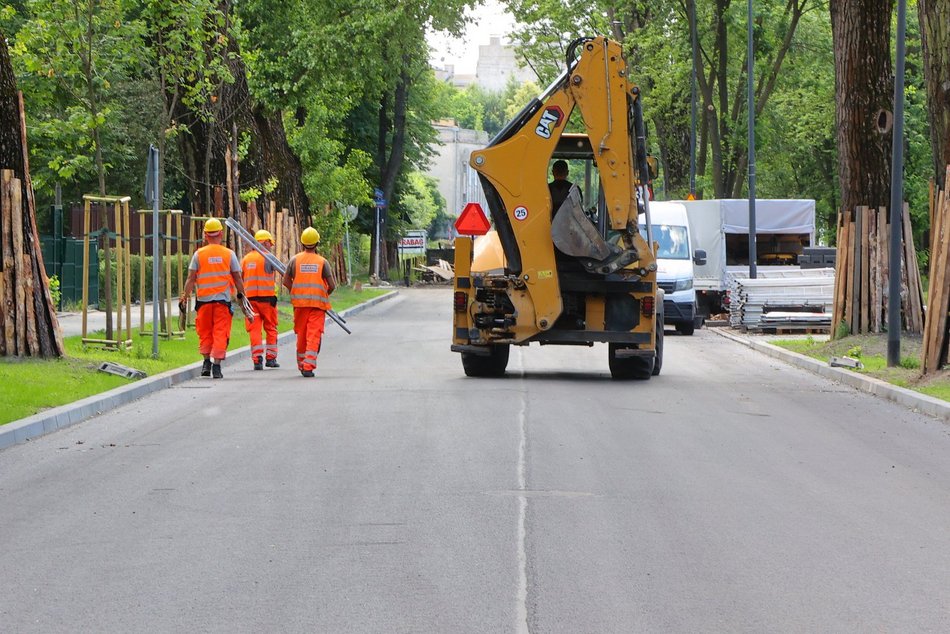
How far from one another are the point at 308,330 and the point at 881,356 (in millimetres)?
8113

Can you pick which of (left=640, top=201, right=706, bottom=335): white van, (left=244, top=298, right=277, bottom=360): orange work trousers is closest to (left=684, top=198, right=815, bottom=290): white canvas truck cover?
(left=640, top=201, right=706, bottom=335): white van

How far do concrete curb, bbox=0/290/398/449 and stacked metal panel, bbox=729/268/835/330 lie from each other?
1457cm

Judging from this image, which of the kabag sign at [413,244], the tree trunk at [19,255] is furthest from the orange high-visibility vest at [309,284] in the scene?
the kabag sign at [413,244]

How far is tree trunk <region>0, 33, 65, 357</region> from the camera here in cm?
1584

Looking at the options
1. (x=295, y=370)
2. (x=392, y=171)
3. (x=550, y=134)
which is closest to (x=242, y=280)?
(x=295, y=370)

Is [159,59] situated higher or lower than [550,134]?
higher

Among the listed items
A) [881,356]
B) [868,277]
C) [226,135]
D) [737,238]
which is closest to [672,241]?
[868,277]

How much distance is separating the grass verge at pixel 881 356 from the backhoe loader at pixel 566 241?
302 cm

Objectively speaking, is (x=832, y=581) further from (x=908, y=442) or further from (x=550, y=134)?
(x=550, y=134)

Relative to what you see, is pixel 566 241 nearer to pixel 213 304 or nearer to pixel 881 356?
pixel 213 304

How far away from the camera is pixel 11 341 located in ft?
52.1

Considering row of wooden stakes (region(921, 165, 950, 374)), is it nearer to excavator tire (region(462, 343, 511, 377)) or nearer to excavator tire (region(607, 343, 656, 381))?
excavator tire (region(607, 343, 656, 381))

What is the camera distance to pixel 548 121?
56.2 feet

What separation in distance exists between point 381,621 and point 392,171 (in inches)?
2007
